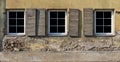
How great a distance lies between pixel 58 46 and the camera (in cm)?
1427

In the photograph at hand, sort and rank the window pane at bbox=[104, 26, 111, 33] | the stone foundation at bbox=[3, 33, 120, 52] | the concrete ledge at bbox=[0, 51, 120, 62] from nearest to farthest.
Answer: the concrete ledge at bbox=[0, 51, 120, 62]
the stone foundation at bbox=[3, 33, 120, 52]
the window pane at bbox=[104, 26, 111, 33]

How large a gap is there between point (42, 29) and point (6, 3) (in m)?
1.79

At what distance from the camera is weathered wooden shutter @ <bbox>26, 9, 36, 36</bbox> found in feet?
46.6

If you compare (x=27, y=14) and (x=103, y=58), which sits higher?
(x=27, y=14)

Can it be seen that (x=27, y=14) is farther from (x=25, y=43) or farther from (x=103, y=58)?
(x=103, y=58)

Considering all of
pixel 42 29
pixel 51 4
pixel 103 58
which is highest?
pixel 51 4

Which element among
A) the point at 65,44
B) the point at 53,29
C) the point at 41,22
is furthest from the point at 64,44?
the point at 41,22

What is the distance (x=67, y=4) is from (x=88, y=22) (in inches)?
43.8

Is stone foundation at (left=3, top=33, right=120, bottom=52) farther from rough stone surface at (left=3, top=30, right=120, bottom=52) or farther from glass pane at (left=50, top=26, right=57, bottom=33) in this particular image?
glass pane at (left=50, top=26, right=57, bottom=33)

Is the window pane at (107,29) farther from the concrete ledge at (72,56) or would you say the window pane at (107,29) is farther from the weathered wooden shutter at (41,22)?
the weathered wooden shutter at (41,22)

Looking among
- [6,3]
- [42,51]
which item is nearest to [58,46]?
[42,51]

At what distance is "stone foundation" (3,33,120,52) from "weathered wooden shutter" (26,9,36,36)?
10.0 inches

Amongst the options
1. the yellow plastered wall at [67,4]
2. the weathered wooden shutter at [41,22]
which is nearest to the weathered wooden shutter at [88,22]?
the yellow plastered wall at [67,4]

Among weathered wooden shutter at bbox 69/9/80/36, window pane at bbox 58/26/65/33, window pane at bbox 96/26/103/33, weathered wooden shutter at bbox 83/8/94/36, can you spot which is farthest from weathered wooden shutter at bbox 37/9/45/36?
window pane at bbox 96/26/103/33
